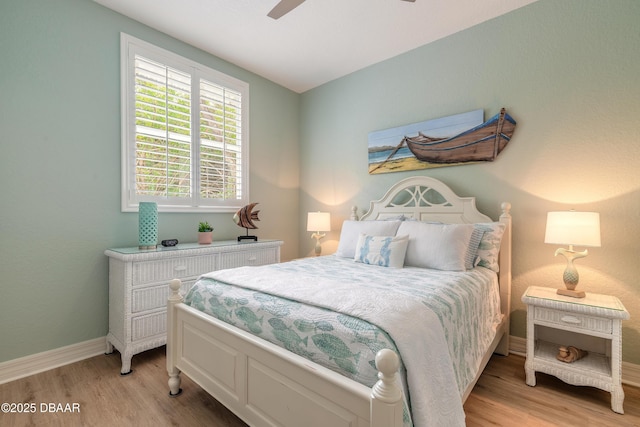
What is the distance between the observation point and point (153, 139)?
2684 millimetres

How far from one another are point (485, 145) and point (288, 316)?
7.62 ft

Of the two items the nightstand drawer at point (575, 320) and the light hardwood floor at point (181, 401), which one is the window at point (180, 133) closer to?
the light hardwood floor at point (181, 401)

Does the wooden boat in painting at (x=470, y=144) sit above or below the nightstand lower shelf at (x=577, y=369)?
above

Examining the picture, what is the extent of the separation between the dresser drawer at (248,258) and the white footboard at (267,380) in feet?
2.86

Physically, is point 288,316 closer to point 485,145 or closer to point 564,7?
point 485,145

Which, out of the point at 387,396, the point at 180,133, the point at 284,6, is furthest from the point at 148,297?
the point at 284,6

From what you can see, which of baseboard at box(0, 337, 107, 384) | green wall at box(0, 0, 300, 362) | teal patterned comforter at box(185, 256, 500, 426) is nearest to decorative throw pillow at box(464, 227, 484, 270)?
teal patterned comforter at box(185, 256, 500, 426)

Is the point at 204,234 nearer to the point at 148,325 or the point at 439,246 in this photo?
the point at 148,325

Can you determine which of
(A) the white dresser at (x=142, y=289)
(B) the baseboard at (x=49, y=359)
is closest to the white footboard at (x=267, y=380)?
(A) the white dresser at (x=142, y=289)

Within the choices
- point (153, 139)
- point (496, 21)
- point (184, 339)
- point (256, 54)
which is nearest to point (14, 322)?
point (184, 339)

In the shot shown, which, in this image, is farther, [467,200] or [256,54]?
[256,54]

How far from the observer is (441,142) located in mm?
2834

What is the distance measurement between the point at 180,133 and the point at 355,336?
2644 millimetres

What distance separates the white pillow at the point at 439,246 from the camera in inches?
83.7
